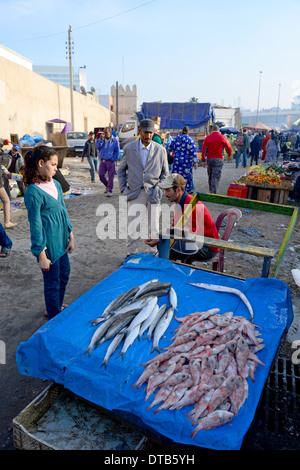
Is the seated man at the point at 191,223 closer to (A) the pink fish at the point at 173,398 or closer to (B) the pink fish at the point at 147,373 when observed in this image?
(B) the pink fish at the point at 147,373

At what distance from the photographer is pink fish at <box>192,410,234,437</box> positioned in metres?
2.09

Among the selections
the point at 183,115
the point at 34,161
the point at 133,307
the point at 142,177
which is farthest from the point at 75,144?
the point at 133,307

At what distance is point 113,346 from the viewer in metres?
2.68

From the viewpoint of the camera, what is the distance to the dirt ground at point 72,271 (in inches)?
127

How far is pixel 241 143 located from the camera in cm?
1830

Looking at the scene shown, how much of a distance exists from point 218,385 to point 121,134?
2286 centimetres

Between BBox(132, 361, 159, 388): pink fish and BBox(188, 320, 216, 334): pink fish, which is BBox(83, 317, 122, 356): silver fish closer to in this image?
BBox(132, 361, 159, 388): pink fish

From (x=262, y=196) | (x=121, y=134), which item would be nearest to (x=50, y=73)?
(x=121, y=134)

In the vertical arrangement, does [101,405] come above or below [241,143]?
below

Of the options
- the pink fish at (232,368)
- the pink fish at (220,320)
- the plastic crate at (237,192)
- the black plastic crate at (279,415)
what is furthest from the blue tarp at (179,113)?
the pink fish at (232,368)

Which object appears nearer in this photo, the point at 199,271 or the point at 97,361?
the point at 97,361

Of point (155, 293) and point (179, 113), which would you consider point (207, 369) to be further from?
point (179, 113)
